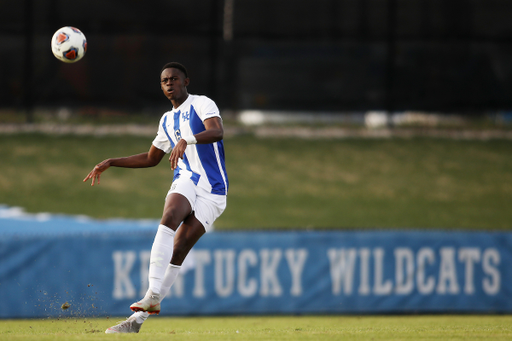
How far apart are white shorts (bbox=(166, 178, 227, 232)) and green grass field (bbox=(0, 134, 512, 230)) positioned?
8.50m

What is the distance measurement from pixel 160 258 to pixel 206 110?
1634 millimetres

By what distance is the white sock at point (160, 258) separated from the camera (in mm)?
6035

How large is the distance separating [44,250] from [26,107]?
10154 millimetres

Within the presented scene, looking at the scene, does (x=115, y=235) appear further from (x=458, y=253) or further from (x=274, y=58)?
(x=274, y=58)

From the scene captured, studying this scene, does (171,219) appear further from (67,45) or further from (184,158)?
(67,45)

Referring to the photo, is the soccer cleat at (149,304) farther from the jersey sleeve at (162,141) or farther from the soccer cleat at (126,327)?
the jersey sleeve at (162,141)

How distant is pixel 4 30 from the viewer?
19.4 m

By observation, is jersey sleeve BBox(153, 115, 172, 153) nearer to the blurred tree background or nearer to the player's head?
the player's head

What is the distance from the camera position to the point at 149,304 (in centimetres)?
599

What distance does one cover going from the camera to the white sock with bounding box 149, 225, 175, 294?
6.04 meters

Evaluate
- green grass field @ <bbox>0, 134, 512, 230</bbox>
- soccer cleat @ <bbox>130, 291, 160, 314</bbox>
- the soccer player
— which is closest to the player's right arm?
the soccer player

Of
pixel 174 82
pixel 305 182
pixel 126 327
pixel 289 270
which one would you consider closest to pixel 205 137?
pixel 174 82

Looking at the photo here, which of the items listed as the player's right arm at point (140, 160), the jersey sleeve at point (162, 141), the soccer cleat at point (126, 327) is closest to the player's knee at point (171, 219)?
the player's right arm at point (140, 160)

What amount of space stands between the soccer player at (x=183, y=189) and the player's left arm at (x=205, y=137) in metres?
0.01
